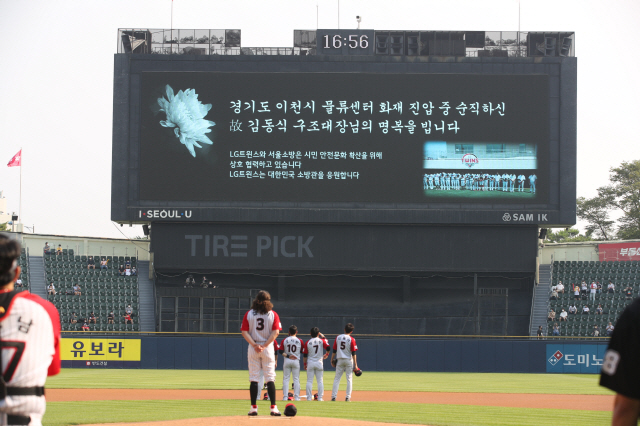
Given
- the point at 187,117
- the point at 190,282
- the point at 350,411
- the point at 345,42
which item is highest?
the point at 345,42

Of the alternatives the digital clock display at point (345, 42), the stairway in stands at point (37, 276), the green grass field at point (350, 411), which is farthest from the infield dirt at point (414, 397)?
the stairway in stands at point (37, 276)

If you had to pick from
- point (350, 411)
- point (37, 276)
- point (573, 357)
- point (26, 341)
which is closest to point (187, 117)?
point (37, 276)

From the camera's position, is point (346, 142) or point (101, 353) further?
point (346, 142)

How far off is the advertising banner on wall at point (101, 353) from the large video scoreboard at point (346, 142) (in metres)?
4.93

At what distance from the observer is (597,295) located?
3584cm

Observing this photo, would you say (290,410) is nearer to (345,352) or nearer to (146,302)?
(345,352)

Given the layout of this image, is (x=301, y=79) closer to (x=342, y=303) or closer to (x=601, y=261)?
(x=342, y=303)

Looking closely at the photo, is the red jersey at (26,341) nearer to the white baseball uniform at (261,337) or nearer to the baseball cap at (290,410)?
the baseball cap at (290,410)

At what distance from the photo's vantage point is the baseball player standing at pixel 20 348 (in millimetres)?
4133

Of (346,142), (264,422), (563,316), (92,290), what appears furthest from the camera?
(92,290)

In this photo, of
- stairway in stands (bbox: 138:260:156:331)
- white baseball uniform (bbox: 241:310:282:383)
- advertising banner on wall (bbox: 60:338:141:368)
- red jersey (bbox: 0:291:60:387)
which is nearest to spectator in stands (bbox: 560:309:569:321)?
stairway in stands (bbox: 138:260:156:331)

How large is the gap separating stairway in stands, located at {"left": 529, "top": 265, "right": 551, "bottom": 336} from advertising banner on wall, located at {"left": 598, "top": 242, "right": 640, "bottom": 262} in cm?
397

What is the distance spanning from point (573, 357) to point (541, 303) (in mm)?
5967

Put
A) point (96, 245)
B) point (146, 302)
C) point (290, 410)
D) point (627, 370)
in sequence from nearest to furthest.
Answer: point (627, 370), point (290, 410), point (146, 302), point (96, 245)
